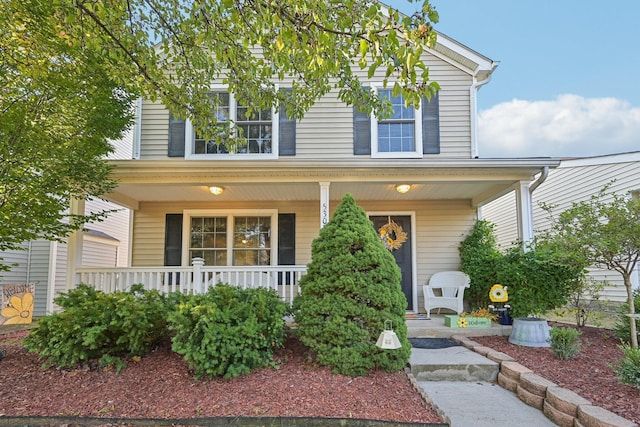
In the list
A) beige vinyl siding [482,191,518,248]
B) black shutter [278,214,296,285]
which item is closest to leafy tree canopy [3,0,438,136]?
black shutter [278,214,296,285]

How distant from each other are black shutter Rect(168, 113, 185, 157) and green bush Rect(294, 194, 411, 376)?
13.6 ft

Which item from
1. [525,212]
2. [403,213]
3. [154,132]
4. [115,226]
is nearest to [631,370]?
[525,212]

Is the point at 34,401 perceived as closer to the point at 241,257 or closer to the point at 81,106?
the point at 81,106

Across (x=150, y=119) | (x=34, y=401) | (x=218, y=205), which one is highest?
(x=150, y=119)

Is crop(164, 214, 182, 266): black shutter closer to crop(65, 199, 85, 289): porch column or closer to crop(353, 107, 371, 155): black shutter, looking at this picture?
crop(65, 199, 85, 289): porch column

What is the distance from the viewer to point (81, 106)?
470 centimetres

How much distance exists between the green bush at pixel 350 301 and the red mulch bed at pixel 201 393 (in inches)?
6.6

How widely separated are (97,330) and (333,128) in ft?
16.5

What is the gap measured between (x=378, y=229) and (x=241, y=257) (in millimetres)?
2657

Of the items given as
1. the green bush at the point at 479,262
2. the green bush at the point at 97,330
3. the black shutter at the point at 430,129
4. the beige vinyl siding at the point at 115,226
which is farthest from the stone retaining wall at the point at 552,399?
the beige vinyl siding at the point at 115,226

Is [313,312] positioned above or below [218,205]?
below

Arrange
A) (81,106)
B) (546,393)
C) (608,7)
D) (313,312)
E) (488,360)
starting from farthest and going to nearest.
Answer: (608,7) → (81,106) → (488,360) → (313,312) → (546,393)

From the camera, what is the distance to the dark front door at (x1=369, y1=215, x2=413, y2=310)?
7055 mm

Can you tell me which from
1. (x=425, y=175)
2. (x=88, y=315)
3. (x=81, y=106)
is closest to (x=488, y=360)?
(x=425, y=175)
